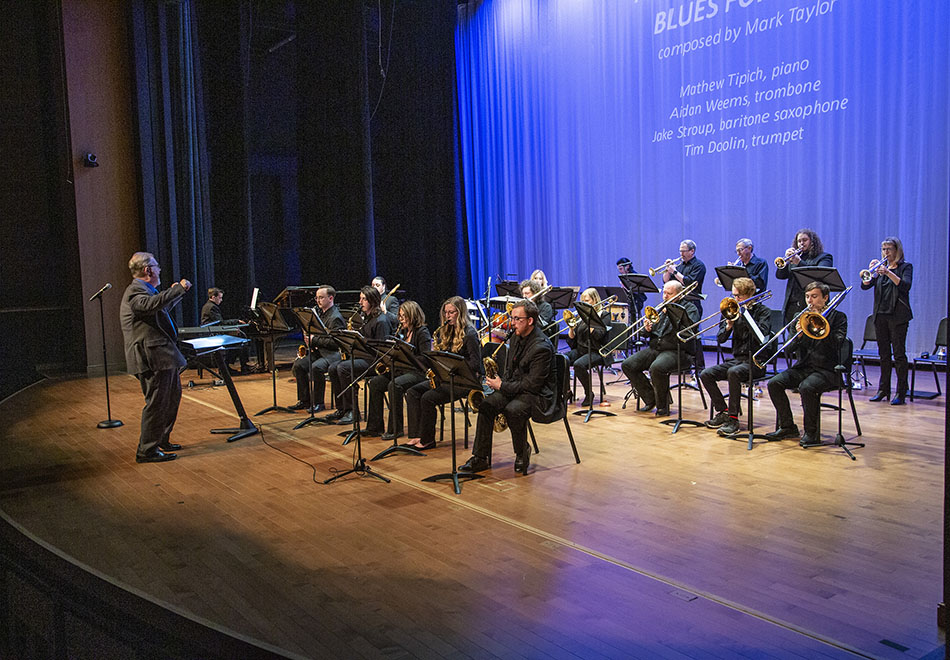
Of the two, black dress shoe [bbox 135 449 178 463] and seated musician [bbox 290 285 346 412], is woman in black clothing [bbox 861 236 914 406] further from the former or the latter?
black dress shoe [bbox 135 449 178 463]

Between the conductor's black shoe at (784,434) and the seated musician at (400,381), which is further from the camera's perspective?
the seated musician at (400,381)

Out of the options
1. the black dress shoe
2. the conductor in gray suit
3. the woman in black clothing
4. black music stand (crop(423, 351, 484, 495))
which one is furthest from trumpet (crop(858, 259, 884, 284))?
the black dress shoe

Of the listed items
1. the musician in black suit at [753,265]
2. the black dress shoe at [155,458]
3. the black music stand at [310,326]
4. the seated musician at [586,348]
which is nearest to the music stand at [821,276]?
the seated musician at [586,348]

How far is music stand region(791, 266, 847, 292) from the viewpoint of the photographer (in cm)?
652

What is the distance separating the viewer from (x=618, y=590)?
3.71m

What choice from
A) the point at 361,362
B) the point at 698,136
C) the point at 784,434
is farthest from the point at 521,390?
the point at 698,136

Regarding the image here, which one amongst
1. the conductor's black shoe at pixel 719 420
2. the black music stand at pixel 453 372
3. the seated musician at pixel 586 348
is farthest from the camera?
the seated musician at pixel 586 348

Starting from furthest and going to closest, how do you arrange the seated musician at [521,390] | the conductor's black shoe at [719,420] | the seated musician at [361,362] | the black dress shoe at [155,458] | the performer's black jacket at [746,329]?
the seated musician at [361,362], the conductor's black shoe at [719,420], the performer's black jacket at [746,329], the black dress shoe at [155,458], the seated musician at [521,390]

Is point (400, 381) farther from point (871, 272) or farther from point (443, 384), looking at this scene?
point (871, 272)

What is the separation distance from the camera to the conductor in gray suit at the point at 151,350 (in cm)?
622

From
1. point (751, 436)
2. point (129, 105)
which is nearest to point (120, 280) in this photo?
point (129, 105)

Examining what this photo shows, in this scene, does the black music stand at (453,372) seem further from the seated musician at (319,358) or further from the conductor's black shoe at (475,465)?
the seated musician at (319,358)

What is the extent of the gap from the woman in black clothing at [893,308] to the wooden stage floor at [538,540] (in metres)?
0.84

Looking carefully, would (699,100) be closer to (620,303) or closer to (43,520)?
(620,303)
